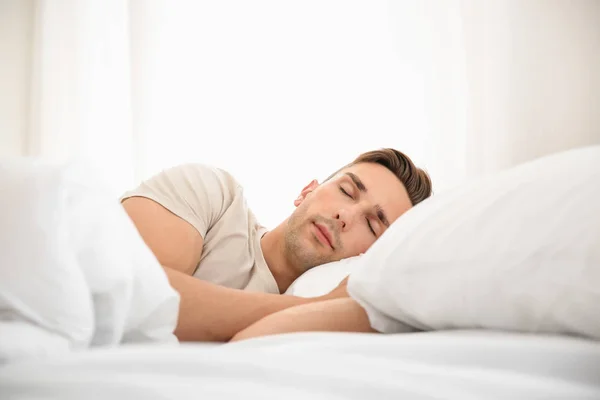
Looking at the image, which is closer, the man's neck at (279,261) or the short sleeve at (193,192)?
the short sleeve at (193,192)

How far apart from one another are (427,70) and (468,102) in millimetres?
170

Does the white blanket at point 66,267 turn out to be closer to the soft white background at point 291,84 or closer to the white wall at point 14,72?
the soft white background at point 291,84

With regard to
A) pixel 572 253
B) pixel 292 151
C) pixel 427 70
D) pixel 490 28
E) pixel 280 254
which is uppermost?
pixel 490 28

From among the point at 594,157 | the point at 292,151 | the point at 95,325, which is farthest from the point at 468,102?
the point at 95,325

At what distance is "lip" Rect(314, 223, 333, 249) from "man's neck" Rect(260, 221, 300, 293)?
0.32 feet

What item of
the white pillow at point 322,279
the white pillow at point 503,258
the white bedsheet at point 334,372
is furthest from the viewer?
the white pillow at point 322,279

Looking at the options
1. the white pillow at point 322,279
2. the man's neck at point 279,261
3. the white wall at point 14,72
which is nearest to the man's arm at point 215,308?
the white pillow at point 322,279

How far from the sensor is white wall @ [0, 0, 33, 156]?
2.14 m

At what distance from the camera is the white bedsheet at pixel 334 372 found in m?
0.36

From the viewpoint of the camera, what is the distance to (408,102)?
186 centimetres

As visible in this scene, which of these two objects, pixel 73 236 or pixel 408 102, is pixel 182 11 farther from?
pixel 73 236

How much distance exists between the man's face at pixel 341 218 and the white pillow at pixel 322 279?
9 cm

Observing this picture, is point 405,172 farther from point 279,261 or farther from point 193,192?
point 193,192

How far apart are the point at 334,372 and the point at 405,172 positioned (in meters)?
1.09
